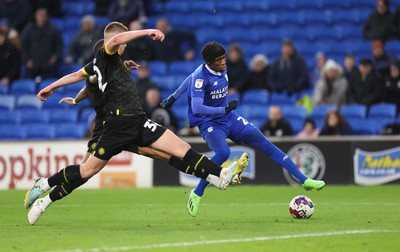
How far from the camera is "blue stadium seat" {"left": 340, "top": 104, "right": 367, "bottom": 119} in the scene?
62.8 ft

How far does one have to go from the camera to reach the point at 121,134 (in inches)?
405

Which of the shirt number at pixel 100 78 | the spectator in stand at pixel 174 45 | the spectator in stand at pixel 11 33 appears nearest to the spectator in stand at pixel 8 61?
the spectator in stand at pixel 11 33

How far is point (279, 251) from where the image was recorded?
797 cm

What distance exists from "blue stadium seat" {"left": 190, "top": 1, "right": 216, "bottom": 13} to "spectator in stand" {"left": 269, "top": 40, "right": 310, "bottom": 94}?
3.65 metres

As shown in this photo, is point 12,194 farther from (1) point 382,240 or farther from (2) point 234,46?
(1) point 382,240

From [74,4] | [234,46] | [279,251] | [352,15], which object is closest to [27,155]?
[234,46]

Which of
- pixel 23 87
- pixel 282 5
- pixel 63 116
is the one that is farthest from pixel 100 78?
pixel 282 5

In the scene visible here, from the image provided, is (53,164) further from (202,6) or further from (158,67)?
(202,6)

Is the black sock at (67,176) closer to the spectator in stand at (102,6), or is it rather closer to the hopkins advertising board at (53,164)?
the hopkins advertising board at (53,164)

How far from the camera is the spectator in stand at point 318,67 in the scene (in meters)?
20.0

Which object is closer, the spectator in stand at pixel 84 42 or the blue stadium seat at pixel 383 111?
the blue stadium seat at pixel 383 111

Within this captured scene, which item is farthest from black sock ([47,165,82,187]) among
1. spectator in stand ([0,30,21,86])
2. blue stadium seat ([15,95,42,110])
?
spectator in stand ([0,30,21,86])

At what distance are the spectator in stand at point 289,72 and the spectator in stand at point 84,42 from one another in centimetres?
424

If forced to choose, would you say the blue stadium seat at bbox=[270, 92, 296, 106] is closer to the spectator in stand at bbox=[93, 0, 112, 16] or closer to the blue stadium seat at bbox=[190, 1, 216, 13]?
the blue stadium seat at bbox=[190, 1, 216, 13]
